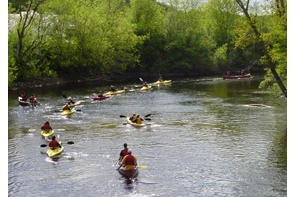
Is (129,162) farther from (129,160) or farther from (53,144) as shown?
(53,144)

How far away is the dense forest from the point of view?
2410 inches

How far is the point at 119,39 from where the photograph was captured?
72.2 m

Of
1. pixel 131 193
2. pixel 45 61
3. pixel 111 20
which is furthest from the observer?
pixel 111 20

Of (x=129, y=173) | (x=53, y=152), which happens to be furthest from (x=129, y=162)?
(x=53, y=152)

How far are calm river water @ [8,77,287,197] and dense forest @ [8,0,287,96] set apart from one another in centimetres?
1202

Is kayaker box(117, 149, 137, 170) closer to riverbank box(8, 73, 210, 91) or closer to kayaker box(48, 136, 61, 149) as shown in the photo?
kayaker box(48, 136, 61, 149)

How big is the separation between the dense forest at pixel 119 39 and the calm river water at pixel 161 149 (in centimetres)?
1202

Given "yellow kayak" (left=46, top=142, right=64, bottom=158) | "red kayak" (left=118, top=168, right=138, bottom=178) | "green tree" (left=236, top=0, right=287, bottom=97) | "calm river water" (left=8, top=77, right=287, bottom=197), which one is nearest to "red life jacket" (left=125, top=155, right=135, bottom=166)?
"red kayak" (left=118, top=168, right=138, bottom=178)

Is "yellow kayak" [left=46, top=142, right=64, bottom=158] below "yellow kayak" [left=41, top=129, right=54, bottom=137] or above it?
below

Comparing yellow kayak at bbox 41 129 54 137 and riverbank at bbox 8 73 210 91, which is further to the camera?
riverbank at bbox 8 73 210 91

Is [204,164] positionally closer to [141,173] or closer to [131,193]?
[141,173]

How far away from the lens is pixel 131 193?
17.7 meters
